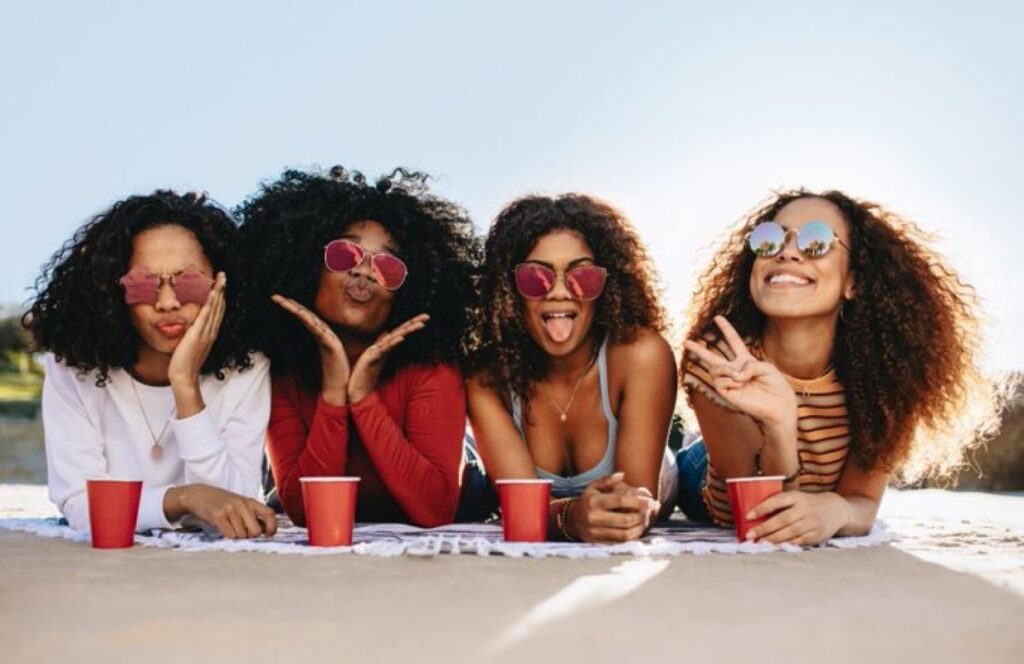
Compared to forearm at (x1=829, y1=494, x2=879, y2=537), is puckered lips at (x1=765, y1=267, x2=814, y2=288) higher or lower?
higher

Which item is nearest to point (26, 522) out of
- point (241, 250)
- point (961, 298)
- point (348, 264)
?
point (241, 250)

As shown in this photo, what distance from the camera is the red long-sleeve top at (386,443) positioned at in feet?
15.4

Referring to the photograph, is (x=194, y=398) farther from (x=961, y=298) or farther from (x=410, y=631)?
(x=961, y=298)

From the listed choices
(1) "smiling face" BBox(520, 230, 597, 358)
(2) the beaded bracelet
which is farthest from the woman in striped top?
(2) the beaded bracelet

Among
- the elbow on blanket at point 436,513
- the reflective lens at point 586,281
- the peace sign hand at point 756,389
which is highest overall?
the reflective lens at point 586,281

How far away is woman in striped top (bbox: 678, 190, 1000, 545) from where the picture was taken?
16.0 feet

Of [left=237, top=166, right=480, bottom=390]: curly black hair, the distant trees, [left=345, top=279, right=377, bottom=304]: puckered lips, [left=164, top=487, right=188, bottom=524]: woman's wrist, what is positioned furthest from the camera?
the distant trees

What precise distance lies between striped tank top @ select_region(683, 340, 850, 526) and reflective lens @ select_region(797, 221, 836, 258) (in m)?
0.57

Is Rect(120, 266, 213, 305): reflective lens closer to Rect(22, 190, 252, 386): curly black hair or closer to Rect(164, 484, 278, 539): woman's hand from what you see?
Rect(22, 190, 252, 386): curly black hair

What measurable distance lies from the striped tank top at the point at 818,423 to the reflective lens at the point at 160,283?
90.7 inches

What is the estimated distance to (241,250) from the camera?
5227 mm

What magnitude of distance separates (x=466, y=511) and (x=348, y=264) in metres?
1.69

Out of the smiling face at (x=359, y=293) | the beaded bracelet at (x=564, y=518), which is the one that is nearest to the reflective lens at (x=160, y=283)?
the smiling face at (x=359, y=293)

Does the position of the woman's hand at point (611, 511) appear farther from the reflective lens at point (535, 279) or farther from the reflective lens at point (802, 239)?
the reflective lens at point (802, 239)
